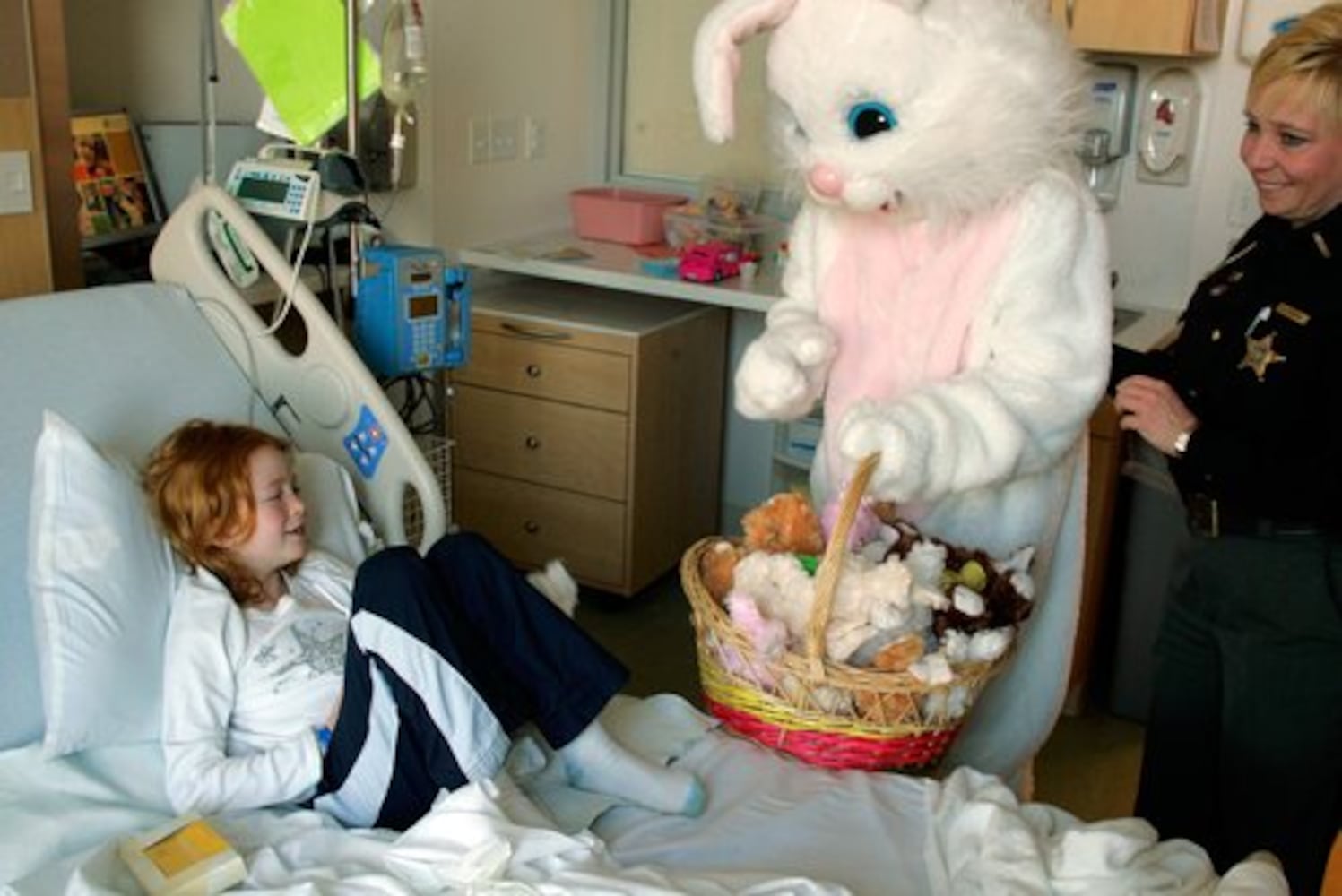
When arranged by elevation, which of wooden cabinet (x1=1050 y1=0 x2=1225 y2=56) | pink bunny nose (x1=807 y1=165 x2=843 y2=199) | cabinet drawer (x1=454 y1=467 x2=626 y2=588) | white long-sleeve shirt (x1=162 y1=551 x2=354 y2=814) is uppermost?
wooden cabinet (x1=1050 y1=0 x2=1225 y2=56)

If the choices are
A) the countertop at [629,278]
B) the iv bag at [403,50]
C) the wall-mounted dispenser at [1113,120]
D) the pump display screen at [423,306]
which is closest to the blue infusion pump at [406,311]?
the pump display screen at [423,306]

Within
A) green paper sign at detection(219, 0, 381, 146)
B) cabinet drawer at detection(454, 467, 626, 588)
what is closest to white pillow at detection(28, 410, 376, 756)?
green paper sign at detection(219, 0, 381, 146)

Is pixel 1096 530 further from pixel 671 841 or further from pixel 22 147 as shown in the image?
pixel 22 147

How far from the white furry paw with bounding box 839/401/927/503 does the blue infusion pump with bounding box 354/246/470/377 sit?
3.31ft

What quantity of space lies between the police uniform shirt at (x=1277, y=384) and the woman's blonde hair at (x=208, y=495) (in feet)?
3.94

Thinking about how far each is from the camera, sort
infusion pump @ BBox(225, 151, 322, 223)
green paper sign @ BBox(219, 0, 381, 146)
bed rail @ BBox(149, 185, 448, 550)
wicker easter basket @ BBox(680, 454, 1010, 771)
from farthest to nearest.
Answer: green paper sign @ BBox(219, 0, 381, 146) → infusion pump @ BBox(225, 151, 322, 223) → bed rail @ BBox(149, 185, 448, 550) → wicker easter basket @ BBox(680, 454, 1010, 771)

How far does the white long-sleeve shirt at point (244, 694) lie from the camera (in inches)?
62.1

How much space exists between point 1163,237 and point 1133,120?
27cm

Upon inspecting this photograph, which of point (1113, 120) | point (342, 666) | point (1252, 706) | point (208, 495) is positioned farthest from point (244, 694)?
point (1113, 120)

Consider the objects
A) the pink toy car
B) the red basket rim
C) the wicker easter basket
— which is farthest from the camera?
the pink toy car

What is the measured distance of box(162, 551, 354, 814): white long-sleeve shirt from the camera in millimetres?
1577

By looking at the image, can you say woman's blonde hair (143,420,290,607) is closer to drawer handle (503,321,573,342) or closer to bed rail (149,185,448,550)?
bed rail (149,185,448,550)

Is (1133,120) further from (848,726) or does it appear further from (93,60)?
(93,60)

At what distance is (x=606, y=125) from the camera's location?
370cm
